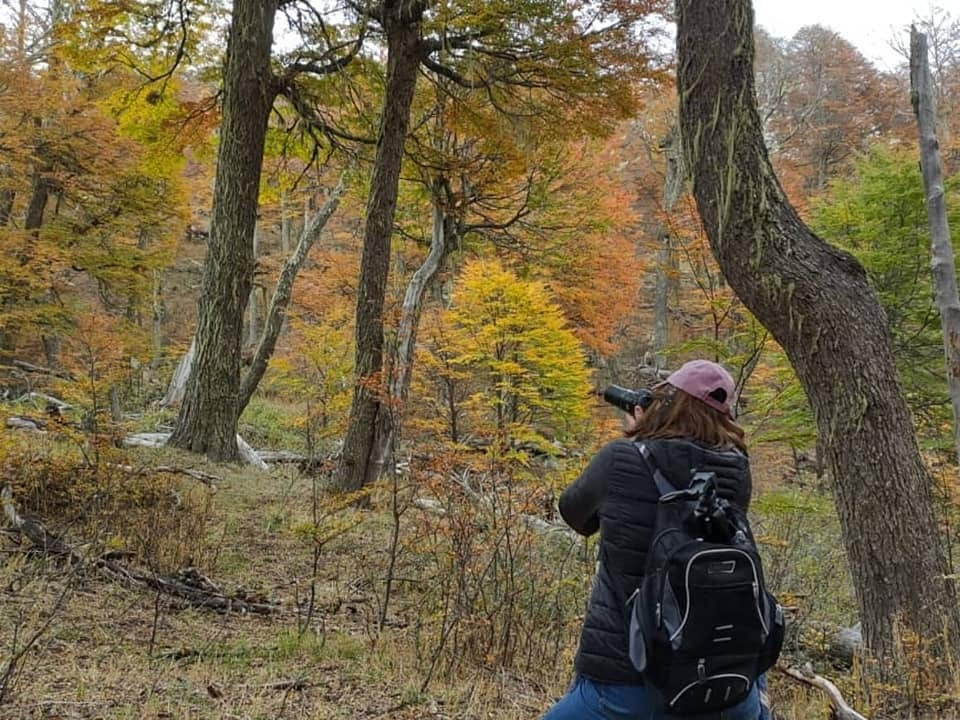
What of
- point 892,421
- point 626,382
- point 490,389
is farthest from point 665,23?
point 626,382

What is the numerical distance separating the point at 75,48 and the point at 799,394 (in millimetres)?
10726

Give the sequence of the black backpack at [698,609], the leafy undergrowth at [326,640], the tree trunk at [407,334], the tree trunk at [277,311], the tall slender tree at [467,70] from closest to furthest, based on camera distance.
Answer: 1. the black backpack at [698,609]
2. the leafy undergrowth at [326,640]
3. the tall slender tree at [467,70]
4. the tree trunk at [407,334]
5. the tree trunk at [277,311]

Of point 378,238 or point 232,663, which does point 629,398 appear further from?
point 378,238

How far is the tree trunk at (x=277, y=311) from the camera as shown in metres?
12.3

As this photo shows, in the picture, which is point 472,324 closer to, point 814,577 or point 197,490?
point 197,490

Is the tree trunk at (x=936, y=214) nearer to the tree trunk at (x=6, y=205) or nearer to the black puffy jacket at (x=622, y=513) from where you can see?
the black puffy jacket at (x=622, y=513)

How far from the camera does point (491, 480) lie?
15.9 feet

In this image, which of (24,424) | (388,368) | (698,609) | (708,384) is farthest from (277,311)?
(698,609)

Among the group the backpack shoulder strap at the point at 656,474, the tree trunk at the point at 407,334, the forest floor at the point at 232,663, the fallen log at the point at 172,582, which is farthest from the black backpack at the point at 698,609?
the tree trunk at the point at 407,334

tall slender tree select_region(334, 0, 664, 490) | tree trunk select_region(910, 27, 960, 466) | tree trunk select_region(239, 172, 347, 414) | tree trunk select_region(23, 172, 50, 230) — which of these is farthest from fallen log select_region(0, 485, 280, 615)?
tree trunk select_region(23, 172, 50, 230)

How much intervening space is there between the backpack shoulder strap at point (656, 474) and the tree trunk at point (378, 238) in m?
6.75

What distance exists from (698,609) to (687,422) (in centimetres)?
53

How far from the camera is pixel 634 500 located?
1897mm

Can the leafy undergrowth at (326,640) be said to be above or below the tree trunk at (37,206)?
below
